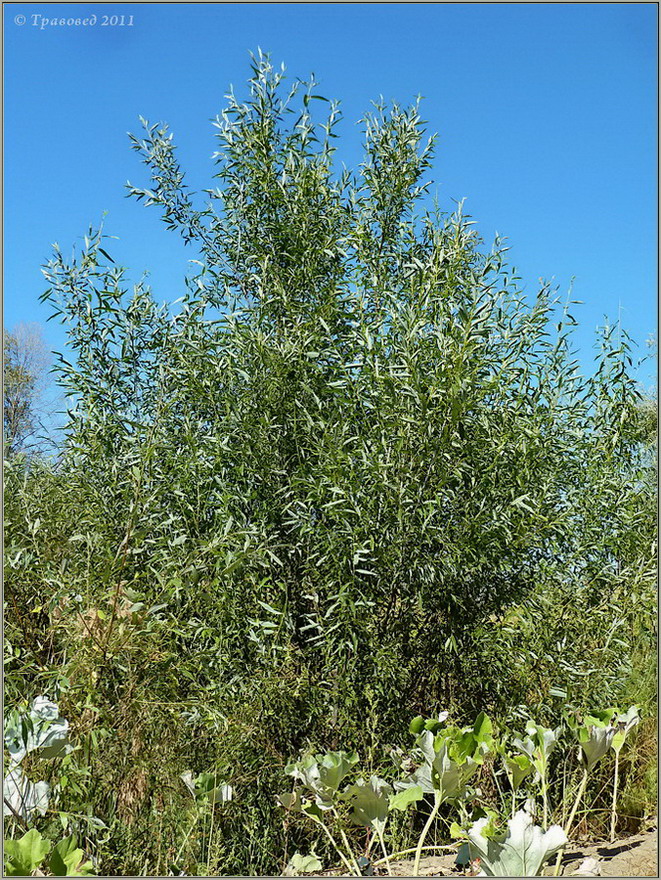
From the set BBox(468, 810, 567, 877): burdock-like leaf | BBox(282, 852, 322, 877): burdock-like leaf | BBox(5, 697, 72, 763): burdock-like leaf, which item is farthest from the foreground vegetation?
BBox(468, 810, 567, 877): burdock-like leaf

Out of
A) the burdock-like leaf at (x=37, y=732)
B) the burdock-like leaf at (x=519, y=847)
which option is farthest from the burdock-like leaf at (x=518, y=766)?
the burdock-like leaf at (x=37, y=732)

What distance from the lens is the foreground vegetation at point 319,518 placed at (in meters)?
3.04

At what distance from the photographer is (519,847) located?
86.7 inches

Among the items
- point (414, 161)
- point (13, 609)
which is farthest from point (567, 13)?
point (13, 609)

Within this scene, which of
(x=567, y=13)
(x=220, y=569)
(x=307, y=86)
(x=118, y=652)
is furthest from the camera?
(x=307, y=86)

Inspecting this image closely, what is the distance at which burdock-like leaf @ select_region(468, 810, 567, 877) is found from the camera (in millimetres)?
2191

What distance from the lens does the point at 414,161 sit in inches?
156

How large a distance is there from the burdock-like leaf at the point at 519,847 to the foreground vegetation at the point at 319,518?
67 cm

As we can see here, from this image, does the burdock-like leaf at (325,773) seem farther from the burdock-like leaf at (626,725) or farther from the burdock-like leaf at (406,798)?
the burdock-like leaf at (626,725)

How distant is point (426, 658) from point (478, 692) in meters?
0.29

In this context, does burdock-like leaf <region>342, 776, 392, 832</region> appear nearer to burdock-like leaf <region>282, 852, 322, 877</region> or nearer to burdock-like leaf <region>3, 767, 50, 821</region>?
burdock-like leaf <region>282, 852, 322, 877</region>

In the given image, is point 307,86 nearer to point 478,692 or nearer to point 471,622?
point 471,622

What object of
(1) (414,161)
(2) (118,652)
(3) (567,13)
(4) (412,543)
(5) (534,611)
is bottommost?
(2) (118,652)

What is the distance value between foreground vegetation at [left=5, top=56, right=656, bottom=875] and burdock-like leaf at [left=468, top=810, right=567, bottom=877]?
674mm
